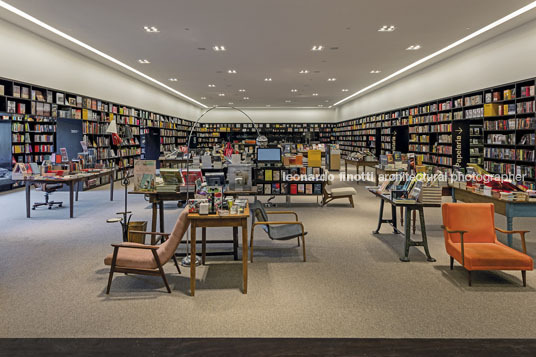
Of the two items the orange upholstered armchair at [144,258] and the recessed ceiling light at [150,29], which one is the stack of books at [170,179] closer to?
the orange upholstered armchair at [144,258]

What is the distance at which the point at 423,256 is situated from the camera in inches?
185

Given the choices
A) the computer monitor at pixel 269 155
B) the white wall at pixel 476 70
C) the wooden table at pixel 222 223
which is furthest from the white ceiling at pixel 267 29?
the wooden table at pixel 222 223

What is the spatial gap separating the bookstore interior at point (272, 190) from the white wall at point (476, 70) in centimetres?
6

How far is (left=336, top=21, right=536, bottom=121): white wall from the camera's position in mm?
8023

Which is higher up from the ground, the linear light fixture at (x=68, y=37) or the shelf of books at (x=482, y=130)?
the linear light fixture at (x=68, y=37)

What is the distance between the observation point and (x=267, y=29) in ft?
27.6

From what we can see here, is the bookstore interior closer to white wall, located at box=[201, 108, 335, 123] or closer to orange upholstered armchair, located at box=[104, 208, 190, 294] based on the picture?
orange upholstered armchair, located at box=[104, 208, 190, 294]

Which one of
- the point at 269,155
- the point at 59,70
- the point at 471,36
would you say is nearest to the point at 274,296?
the point at 269,155

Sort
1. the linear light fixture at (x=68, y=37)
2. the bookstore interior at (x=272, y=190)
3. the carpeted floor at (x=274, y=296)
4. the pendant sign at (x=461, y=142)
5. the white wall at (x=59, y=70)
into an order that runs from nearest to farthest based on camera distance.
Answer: the carpeted floor at (x=274, y=296) → the bookstore interior at (x=272, y=190) → the linear light fixture at (x=68, y=37) → the white wall at (x=59, y=70) → the pendant sign at (x=461, y=142)

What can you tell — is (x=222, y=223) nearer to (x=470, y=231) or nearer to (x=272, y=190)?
(x=470, y=231)

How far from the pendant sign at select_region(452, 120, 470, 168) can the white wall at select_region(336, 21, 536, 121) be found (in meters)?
1.12

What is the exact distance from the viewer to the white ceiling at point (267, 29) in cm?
700
